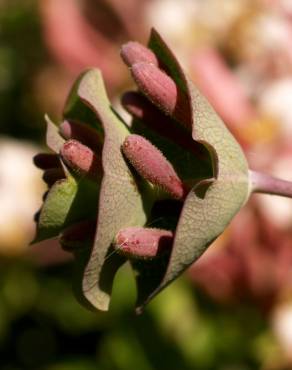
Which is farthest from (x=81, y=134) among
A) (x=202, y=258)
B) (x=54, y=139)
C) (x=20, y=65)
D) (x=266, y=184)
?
(x=20, y=65)

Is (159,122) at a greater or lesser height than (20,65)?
greater

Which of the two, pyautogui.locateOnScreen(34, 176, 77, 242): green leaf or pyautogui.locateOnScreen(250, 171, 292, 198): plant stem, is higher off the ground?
pyautogui.locateOnScreen(250, 171, 292, 198): plant stem

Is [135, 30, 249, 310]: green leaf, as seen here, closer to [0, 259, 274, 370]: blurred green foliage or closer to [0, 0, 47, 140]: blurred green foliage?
[0, 259, 274, 370]: blurred green foliage

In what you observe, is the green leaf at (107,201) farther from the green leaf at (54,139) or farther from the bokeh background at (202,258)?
the bokeh background at (202,258)

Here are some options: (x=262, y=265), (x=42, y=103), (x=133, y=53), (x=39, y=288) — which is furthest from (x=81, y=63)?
(x=133, y=53)

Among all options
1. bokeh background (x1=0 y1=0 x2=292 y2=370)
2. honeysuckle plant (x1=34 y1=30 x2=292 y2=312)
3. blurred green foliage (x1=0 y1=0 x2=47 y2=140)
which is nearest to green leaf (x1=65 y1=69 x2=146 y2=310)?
honeysuckle plant (x1=34 y1=30 x2=292 y2=312)

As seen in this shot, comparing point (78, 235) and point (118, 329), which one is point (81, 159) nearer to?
point (78, 235)
